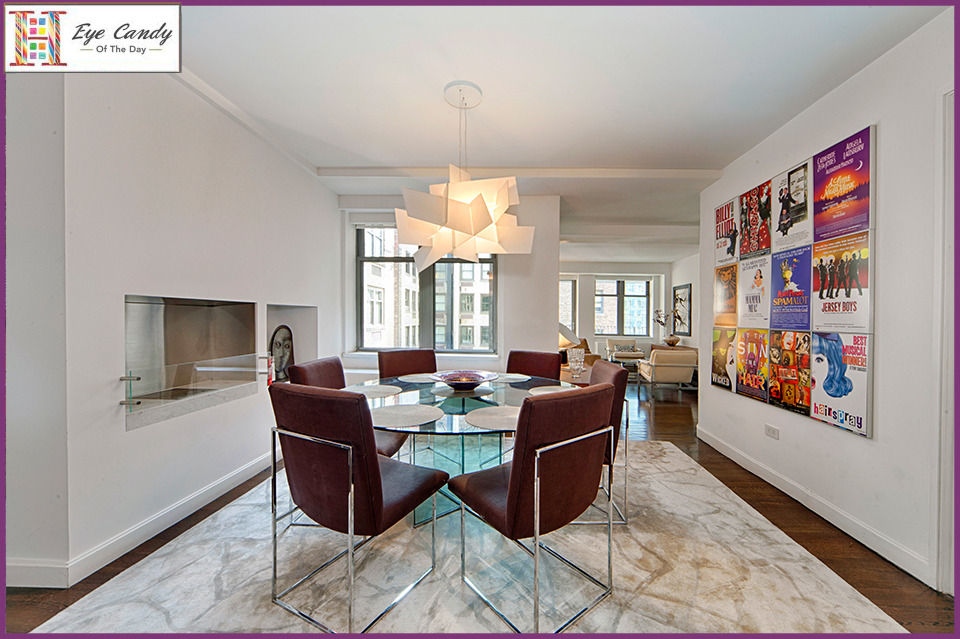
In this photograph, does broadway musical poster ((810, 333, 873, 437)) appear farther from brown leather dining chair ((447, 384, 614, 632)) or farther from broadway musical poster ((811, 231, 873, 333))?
brown leather dining chair ((447, 384, 614, 632))

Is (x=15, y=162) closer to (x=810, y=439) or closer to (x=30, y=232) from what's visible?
(x=30, y=232)

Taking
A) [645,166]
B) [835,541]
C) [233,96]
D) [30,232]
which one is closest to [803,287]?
[835,541]

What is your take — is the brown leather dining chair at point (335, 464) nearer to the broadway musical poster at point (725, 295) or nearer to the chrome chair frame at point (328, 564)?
the chrome chair frame at point (328, 564)

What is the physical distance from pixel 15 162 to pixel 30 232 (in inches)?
11.9

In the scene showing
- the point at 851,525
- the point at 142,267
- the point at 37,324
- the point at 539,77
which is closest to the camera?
the point at 37,324

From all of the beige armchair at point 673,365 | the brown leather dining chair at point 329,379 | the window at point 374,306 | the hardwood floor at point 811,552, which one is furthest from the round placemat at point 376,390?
the beige armchair at point 673,365

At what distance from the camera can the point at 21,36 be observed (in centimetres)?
167

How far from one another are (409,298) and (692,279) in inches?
253

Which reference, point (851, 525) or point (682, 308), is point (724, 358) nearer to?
point (851, 525)

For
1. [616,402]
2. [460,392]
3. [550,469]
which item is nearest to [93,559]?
[460,392]

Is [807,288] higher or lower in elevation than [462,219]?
lower

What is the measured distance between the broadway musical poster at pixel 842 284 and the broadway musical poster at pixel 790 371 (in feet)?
0.66

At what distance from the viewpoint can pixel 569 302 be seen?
33.8 feet

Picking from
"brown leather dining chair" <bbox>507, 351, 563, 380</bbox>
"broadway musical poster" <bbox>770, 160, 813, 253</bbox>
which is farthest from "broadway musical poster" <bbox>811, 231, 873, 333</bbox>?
"brown leather dining chair" <bbox>507, 351, 563, 380</bbox>
